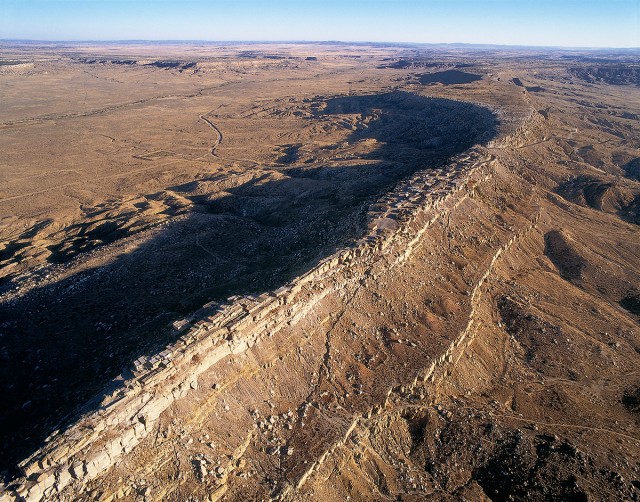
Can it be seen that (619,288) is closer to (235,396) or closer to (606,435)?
(606,435)

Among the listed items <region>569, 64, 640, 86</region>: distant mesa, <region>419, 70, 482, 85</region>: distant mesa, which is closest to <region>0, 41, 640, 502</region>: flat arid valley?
<region>419, 70, 482, 85</region>: distant mesa

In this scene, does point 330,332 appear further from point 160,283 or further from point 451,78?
point 451,78

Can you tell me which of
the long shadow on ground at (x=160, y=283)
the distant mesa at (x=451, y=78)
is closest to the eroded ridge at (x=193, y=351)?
the long shadow on ground at (x=160, y=283)

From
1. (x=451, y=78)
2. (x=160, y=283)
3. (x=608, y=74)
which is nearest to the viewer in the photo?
(x=160, y=283)

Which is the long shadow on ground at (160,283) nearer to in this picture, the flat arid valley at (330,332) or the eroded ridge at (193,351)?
the flat arid valley at (330,332)

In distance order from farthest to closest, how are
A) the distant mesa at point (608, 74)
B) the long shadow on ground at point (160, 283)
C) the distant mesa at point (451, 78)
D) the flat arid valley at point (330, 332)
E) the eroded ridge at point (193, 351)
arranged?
1. the distant mesa at point (608, 74)
2. the distant mesa at point (451, 78)
3. the long shadow on ground at point (160, 283)
4. the flat arid valley at point (330, 332)
5. the eroded ridge at point (193, 351)

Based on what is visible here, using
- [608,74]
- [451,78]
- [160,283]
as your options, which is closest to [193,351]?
[160,283]
